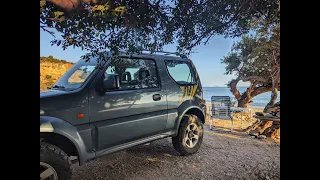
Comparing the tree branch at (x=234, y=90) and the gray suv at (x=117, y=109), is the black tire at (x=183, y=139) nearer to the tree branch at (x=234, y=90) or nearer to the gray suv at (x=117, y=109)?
the gray suv at (x=117, y=109)

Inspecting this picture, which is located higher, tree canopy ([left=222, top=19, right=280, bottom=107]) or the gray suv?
tree canopy ([left=222, top=19, right=280, bottom=107])

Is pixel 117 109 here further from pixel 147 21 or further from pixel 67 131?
pixel 147 21

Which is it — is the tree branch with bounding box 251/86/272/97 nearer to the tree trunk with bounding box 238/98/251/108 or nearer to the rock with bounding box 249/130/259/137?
the tree trunk with bounding box 238/98/251/108

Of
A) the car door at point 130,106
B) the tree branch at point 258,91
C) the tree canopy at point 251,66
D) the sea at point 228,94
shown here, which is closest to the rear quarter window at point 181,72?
the car door at point 130,106

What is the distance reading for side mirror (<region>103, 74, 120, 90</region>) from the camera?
175 cm

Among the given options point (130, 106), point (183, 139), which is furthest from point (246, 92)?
point (130, 106)

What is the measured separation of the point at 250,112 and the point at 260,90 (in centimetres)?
80

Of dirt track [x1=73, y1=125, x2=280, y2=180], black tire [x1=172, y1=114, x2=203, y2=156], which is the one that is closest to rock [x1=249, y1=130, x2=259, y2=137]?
dirt track [x1=73, y1=125, x2=280, y2=180]

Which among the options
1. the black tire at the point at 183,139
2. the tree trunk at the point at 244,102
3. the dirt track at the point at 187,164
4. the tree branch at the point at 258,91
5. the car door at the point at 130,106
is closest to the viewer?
the car door at the point at 130,106

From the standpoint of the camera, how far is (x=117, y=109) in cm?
184

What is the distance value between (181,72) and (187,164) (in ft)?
4.02

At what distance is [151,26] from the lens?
174cm

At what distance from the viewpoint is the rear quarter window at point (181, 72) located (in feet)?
8.32
